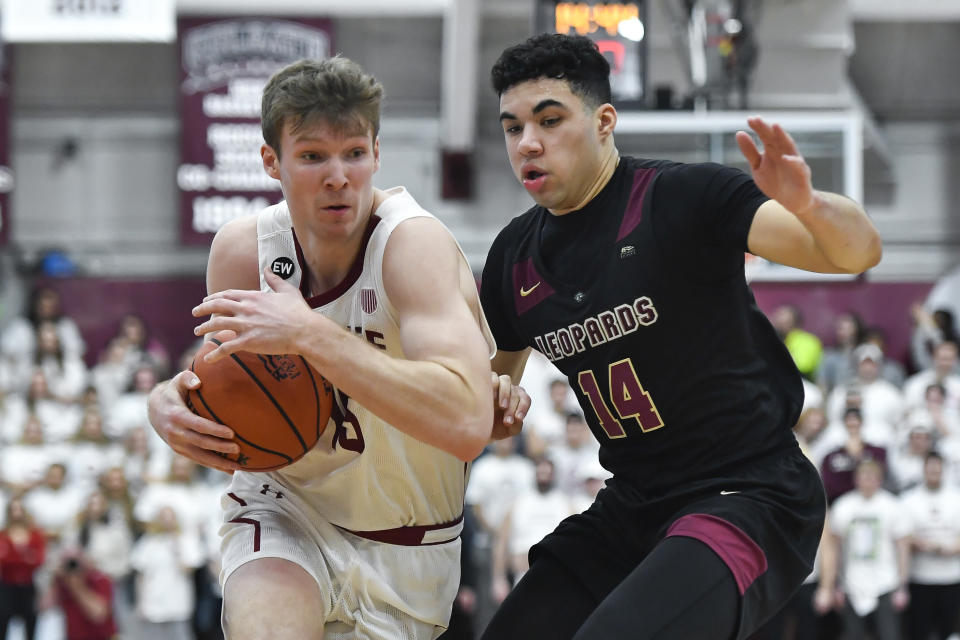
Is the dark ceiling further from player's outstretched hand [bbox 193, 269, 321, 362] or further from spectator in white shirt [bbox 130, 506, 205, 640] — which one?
player's outstretched hand [bbox 193, 269, 321, 362]

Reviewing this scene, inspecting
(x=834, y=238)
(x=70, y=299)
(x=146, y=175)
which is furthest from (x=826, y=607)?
(x=146, y=175)

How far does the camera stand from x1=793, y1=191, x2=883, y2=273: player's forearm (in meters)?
3.10

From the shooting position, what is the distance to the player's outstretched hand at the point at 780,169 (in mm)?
3051

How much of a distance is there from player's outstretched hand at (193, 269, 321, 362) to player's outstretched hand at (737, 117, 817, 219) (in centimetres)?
112

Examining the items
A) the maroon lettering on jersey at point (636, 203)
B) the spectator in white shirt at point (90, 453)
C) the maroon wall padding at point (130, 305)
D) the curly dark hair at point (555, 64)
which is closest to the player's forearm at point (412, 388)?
the maroon lettering on jersey at point (636, 203)

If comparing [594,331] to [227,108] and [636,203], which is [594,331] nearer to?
[636,203]

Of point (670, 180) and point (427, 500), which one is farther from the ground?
point (670, 180)

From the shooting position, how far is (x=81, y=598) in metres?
9.78

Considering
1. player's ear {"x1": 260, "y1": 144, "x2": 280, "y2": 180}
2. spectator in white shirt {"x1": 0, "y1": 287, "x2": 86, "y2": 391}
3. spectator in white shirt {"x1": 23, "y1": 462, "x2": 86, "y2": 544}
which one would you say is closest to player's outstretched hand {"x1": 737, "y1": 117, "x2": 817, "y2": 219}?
player's ear {"x1": 260, "y1": 144, "x2": 280, "y2": 180}

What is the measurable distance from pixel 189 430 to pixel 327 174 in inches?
29.6

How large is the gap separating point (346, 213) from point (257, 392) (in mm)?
526

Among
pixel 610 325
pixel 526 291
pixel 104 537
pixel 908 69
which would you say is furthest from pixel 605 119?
pixel 908 69

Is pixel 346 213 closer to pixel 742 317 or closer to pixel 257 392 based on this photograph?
pixel 257 392

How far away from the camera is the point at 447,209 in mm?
16203
